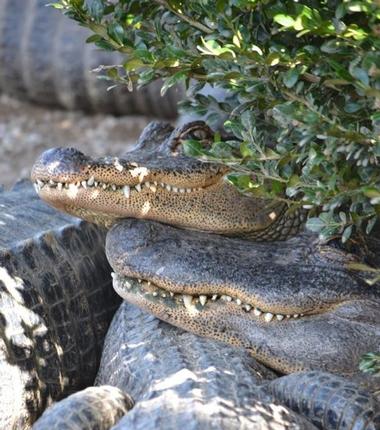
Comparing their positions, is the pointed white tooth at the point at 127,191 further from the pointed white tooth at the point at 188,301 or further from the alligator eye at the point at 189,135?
the pointed white tooth at the point at 188,301

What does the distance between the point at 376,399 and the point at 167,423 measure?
2.43ft

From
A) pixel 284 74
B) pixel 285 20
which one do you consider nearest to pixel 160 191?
pixel 284 74

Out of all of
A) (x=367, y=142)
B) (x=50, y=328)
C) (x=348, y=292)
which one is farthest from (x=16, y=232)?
(x=367, y=142)

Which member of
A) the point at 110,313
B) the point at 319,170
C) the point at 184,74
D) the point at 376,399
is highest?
the point at 184,74

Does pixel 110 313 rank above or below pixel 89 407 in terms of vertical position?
below

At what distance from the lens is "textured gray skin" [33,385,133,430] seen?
9.59 feet

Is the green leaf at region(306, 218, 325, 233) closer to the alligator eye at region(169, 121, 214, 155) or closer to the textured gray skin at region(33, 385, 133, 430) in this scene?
the alligator eye at region(169, 121, 214, 155)

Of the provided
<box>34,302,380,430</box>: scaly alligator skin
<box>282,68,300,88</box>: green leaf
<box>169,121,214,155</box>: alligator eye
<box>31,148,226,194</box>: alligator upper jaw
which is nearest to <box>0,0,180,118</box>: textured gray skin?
<box>169,121,214,155</box>: alligator eye

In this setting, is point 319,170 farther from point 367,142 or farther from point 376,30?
point 376,30

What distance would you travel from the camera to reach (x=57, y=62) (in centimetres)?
780

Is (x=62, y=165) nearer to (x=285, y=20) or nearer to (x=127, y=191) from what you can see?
(x=127, y=191)

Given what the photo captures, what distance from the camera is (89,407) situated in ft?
9.91

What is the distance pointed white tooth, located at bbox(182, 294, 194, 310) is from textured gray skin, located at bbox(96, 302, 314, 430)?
121 mm

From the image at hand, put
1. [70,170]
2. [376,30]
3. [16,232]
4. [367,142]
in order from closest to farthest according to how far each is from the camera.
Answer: [376,30] < [367,142] < [70,170] < [16,232]
